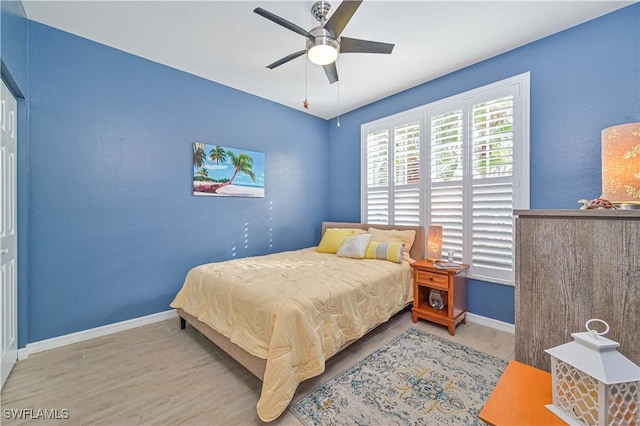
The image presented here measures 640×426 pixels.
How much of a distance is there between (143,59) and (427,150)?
3559 millimetres

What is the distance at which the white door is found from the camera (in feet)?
6.27

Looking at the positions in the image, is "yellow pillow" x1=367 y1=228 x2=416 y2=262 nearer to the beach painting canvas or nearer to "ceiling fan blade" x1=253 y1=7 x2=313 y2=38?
the beach painting canvas

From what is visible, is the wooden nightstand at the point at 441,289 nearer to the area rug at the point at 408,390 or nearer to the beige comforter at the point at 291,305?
the beige comforter at the point at 291,305

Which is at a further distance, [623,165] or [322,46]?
[322,46]

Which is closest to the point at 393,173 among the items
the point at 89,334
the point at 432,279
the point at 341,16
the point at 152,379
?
the point at 432,279

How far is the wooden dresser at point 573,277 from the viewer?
2.55 ft

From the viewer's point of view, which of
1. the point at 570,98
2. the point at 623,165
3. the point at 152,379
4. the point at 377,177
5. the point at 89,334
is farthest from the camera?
the point at 377,177

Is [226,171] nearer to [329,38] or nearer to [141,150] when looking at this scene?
[141,150]

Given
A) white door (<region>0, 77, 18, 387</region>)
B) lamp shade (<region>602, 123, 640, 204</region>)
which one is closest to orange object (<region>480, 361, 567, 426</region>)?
lamp shade (<region>602, 123, 640, 204</region>)

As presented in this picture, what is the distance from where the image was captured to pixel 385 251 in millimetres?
3143

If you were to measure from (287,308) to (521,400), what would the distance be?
4.17ft

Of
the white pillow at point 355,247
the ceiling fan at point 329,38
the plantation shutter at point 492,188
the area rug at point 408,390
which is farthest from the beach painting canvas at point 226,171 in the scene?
the plantation shutter at point 492,188

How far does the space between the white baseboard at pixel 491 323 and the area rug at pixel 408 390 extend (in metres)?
0.68

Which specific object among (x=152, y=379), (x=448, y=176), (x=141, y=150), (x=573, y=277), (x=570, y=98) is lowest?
(x=152, y=379)
